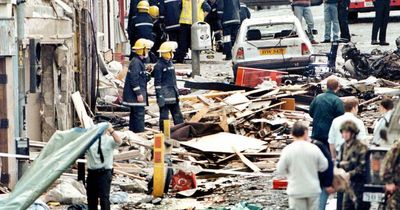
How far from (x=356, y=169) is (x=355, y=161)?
0.09m

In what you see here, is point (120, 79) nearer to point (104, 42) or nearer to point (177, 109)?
point (104, 42)

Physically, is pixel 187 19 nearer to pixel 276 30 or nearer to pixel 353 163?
pixel 276 30

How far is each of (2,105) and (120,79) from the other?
1093 cm

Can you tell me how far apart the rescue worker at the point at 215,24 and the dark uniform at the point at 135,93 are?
11.0 metres

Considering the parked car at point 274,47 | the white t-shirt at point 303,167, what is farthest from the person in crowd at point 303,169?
the parked car at point 274,47

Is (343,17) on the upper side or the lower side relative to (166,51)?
lower

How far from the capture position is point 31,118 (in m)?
20.6

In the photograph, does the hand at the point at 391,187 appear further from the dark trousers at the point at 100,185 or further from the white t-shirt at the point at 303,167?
the dark trousers at the point at 100,185

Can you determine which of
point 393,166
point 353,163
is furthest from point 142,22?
point 393,166

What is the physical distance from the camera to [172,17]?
31.4 meters

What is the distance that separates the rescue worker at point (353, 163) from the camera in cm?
1367

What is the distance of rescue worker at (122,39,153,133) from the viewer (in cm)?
2208

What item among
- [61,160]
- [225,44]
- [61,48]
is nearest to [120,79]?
[225,44]

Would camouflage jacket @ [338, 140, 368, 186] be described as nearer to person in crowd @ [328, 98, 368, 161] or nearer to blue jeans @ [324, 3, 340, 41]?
person in crowd @ [328, 98, 368, 161]
